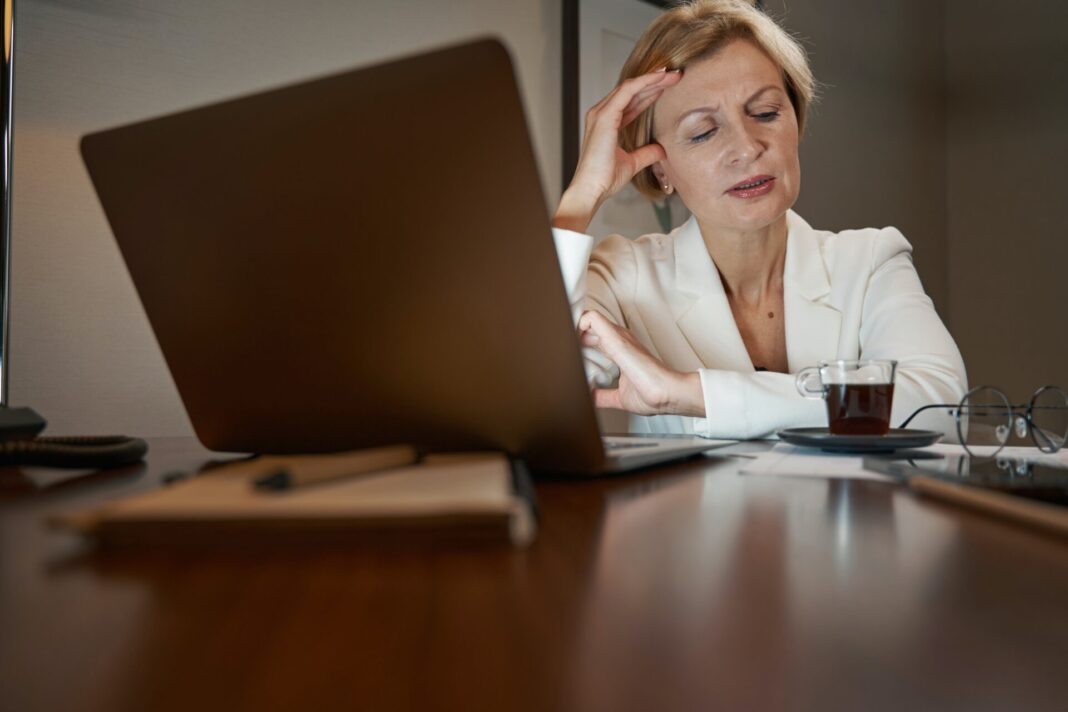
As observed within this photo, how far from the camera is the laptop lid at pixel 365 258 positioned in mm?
472

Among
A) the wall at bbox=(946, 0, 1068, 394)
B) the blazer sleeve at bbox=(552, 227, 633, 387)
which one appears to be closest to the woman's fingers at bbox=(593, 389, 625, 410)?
the blazer sleeve at bbox=(552, 227, 633, 387)

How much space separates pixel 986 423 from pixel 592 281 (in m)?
0.93

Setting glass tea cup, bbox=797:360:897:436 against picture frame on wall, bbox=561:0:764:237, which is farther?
picture frame on wall, bbox=561:0:764:237

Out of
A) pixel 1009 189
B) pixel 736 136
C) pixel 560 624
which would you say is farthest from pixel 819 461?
pixel 1009 189

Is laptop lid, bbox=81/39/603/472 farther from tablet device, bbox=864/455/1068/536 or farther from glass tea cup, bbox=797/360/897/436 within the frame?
glass tea cup, bbox=797/360/897/436

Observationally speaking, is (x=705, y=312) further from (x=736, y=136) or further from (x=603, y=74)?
(x=603, y=74)

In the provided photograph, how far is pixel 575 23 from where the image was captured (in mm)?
2457

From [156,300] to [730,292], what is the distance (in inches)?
56.3

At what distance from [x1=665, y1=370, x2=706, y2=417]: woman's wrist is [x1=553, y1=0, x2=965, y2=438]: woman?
31 centimetres

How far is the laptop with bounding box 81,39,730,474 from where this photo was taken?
47 centimetres

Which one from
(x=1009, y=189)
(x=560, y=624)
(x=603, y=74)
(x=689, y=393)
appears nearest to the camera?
(x=560, y=624)

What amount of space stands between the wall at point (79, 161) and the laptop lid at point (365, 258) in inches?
47.1

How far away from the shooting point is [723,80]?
168 centimetres

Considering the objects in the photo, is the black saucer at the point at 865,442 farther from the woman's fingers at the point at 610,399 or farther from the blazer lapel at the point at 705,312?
the blazer lapel at the point at 705,312
